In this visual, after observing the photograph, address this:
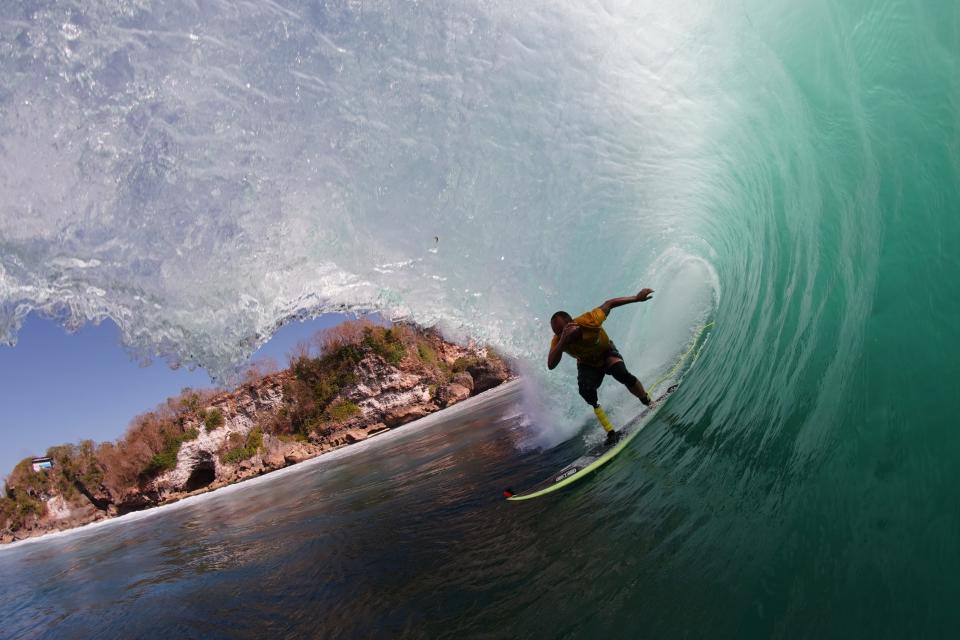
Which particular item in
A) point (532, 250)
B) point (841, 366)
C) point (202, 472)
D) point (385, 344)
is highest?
point (385, 344)

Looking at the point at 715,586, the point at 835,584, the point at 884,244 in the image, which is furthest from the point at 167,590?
the point at 884,244

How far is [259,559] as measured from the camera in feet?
19.5

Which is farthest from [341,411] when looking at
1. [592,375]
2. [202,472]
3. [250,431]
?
[592,375]

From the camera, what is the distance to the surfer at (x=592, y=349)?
19.4 ft

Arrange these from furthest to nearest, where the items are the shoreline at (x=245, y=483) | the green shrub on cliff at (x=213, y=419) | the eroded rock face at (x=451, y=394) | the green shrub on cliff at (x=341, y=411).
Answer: the eroded rock face at (x=451, y=394)
the green shrub on cliff at (x=341, y=411)
the green shrub on cliff at (x=213, y=419)
the shoreline at (x=245, y=483)

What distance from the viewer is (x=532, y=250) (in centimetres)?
798

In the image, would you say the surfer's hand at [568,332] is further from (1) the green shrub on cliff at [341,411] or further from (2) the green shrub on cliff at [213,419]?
(2) the green shrub on cliff at [213,419]

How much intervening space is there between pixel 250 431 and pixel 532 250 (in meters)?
48.3

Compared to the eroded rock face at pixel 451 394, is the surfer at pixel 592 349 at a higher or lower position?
lower

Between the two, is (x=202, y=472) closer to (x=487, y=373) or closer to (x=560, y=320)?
(x=487, y=373)

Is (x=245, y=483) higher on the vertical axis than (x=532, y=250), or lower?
lower

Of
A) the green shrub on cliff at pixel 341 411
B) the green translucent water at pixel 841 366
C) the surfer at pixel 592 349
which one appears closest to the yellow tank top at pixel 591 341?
the surfer at pixel 592 349

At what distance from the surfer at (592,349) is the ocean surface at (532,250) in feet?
2.18

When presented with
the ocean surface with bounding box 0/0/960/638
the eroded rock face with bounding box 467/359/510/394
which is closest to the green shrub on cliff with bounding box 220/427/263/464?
the eroded rock face with bounding box 467/359/510/394
